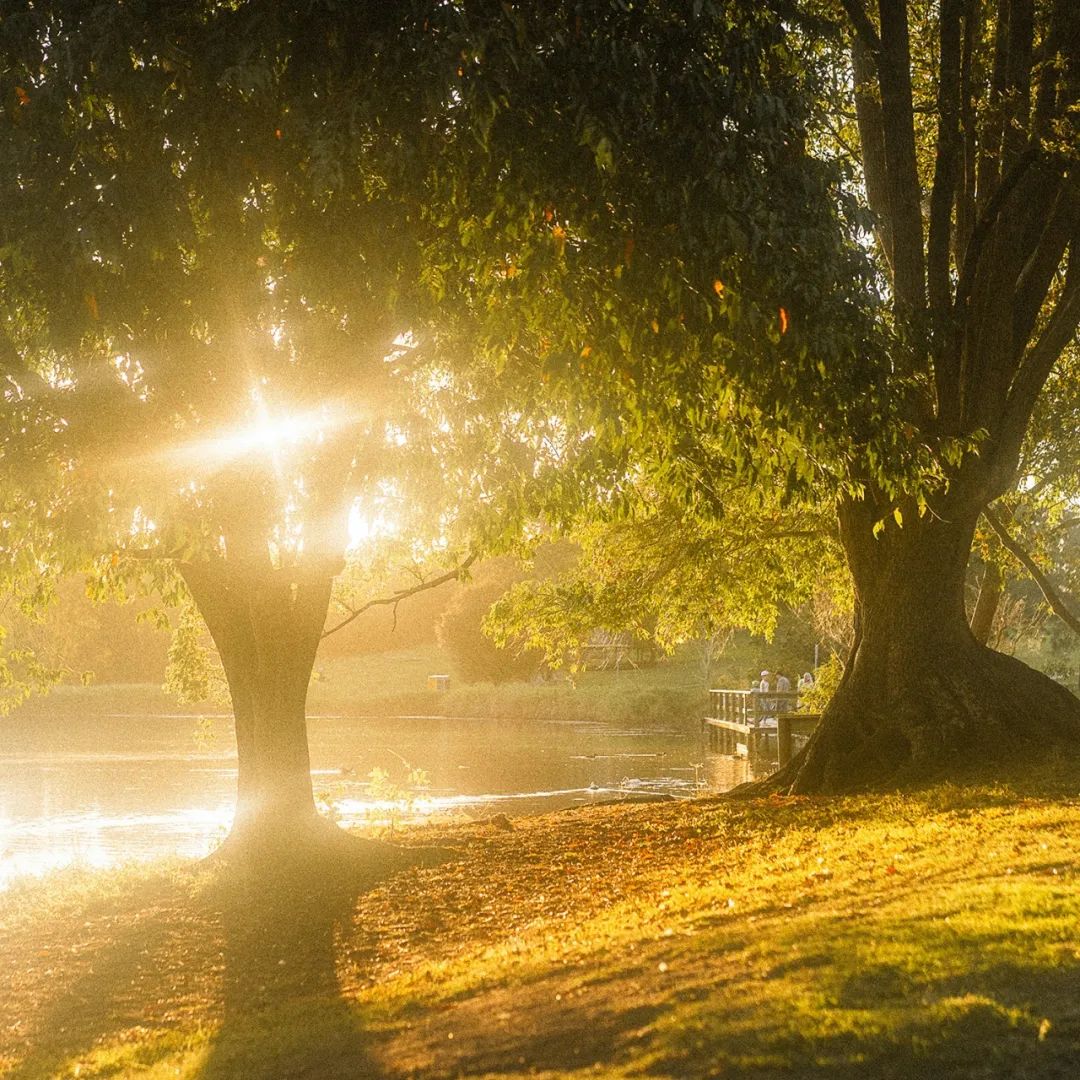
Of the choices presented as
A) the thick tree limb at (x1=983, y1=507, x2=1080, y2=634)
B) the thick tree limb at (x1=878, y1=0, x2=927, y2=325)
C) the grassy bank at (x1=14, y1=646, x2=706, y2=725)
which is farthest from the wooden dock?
the thick tree limb at (x1=878, y1=0, x2=927, y2=325)

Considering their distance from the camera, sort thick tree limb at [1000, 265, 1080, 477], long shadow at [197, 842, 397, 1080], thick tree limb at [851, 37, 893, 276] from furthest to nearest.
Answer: thick tree limb at [851, 37, 893, 276]
thick tree limb at [1000, 265, 1080, 477]
long shadow at [197, 842, 397, 1080]

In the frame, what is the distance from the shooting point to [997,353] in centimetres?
1532

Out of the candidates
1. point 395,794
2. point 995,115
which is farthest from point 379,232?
point 395,794

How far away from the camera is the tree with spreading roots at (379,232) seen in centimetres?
839

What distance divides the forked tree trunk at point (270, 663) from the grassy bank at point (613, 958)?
1246 mm

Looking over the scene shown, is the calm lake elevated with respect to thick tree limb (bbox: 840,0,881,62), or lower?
lower

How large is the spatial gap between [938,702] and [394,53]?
1018cm

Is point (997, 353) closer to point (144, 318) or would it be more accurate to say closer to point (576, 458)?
point (576, 458)

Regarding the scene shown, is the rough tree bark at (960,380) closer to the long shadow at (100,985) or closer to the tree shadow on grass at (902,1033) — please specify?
the long shadow at (100,985)

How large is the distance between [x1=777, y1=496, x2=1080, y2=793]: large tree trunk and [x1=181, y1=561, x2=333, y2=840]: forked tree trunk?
20.3ft

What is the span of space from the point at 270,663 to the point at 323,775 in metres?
18.1

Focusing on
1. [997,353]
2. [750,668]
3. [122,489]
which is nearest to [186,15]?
[122,489]

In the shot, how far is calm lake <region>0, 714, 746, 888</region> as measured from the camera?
853 inches

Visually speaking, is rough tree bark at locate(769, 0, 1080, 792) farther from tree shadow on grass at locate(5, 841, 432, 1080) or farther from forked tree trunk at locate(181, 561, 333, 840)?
forked tree trunk at locate(181, 561, 333, 840)
